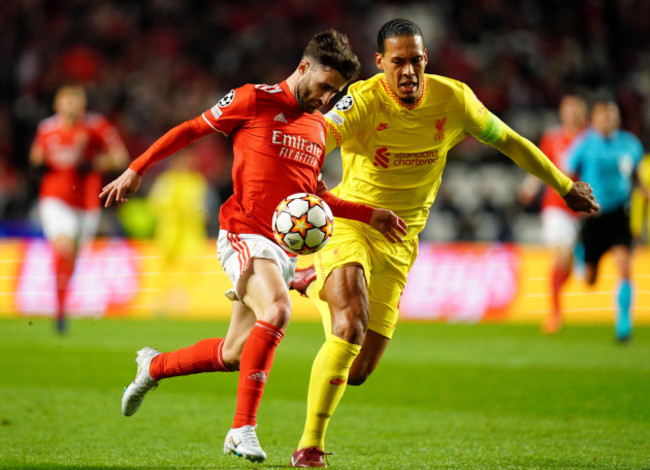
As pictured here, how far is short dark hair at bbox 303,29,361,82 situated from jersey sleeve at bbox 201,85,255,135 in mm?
375

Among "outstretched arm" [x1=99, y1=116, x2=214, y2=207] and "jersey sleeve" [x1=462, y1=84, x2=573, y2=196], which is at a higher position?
"jersey sleeve" [x1=462, y1=84, x2=573, y2=196]

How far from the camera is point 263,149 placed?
444 cm

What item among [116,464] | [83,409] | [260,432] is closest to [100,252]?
[83,409]

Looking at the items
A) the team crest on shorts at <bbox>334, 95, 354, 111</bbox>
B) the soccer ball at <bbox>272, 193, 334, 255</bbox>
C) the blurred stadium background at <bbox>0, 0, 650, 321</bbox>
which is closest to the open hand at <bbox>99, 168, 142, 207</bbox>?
the soccer ball at <bbox>272, 193, 334, 255</bbox>

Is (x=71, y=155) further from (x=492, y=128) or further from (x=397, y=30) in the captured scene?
(x=492, y=128)

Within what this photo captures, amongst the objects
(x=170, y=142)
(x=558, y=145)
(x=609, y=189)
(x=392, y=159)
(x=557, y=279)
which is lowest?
(x=557, y=279)

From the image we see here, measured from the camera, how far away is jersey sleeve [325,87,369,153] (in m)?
4.68

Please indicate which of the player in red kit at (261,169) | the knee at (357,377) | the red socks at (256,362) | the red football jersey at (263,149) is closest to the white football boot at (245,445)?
the red socks at (256,362)

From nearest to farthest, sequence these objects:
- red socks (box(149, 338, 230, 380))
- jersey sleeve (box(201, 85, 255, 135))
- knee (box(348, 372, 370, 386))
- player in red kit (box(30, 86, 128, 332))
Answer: jersey sleeve (box(201, 85, 255, 135))
red socks (box(149, 338, 230, 380))
knee (box(348, 372, 370, 386))
player in red kit (box(30, 86, 128, 332))

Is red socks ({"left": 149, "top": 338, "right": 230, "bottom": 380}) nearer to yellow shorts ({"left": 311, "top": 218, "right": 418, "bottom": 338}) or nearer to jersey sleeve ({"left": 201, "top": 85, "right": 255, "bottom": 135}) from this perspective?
yellow shorts ({"left": 311, "top": 218, "right": 418, "bottom": 338})

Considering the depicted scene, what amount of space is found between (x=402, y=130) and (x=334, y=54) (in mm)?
738

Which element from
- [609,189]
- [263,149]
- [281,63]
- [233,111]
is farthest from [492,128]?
[281,63]

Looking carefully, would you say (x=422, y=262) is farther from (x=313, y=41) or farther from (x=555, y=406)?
(x=313, y=41)

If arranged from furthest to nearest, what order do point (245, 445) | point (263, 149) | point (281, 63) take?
1. point (281, 63)
2. point (263, 149)
3. point (245, 445)
